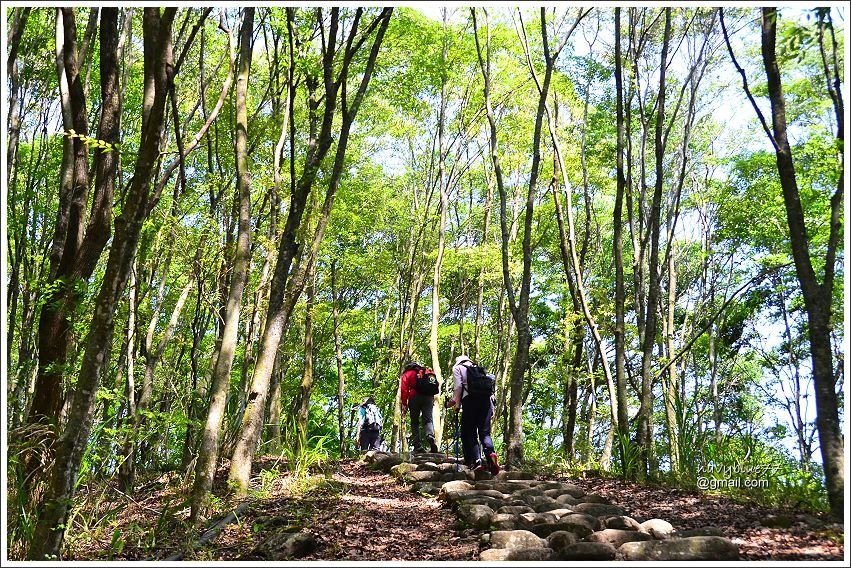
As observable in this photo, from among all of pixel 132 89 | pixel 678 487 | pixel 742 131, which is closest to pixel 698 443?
pixel 678 487

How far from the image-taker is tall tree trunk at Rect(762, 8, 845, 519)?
450 centimetres

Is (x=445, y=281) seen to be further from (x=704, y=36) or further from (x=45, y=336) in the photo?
(x=45, y=336)

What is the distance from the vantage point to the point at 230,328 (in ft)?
21.7

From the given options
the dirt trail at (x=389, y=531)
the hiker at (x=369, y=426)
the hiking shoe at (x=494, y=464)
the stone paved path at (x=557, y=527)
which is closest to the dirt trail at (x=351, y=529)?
the dirt trail at (x=389, y=531)

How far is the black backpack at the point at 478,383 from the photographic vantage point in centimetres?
746

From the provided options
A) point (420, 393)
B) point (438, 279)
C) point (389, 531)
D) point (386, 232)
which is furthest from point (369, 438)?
point (389, 531)

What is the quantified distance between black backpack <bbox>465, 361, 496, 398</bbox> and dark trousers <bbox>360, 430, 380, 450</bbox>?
302 inches

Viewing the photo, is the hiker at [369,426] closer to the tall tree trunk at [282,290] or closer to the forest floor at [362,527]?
the tall tree trunk at [282,290]

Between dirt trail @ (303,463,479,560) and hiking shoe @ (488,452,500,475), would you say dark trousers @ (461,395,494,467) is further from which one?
dirt trail @ (303,463,479,560)

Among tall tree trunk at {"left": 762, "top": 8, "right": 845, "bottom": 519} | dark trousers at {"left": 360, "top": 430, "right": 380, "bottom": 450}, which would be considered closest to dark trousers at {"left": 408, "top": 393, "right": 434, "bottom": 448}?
dark trousers at {"left": 360, "top": 430, "right": 380, "bottom": 450}

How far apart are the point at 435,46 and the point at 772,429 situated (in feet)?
54.1

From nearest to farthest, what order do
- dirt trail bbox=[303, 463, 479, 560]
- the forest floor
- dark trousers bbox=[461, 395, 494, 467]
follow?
the forest floor, dirt trail bbox=[303, 463, 479, 560], dark trousers bbox=[461, 395, 494, 467]

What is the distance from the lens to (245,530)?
220 inches

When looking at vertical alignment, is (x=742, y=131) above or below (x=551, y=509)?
above
